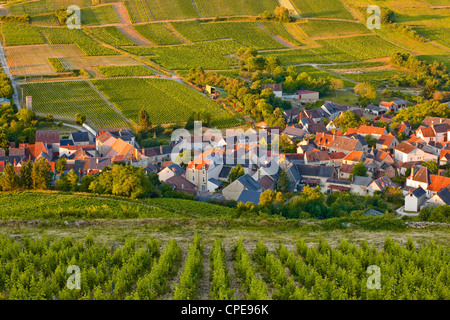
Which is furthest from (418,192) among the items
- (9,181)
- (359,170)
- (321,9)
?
(321,9)

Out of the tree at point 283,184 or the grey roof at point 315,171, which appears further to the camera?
the grey roof at point 315,171

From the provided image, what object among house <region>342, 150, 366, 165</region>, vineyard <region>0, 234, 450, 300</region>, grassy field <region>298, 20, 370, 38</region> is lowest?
vineyard <region>0, 234, 450, 300</region>

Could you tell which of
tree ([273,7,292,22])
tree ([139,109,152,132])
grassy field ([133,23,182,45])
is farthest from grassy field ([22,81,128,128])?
tree ([273,7,292,22])

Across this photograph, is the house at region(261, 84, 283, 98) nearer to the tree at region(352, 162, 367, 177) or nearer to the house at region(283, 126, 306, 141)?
the house at region(283, 126, 306, 141)

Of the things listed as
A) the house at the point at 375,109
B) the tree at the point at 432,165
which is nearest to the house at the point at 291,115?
the house at the point at 375,109

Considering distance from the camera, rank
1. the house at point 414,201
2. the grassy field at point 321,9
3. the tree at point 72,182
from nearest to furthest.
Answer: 1. the tree at point 72,182
2. the house at point 414,201
3. the grassy field at point 321,9

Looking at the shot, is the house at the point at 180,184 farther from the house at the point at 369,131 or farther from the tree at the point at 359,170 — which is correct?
the house at the point at 369,131
